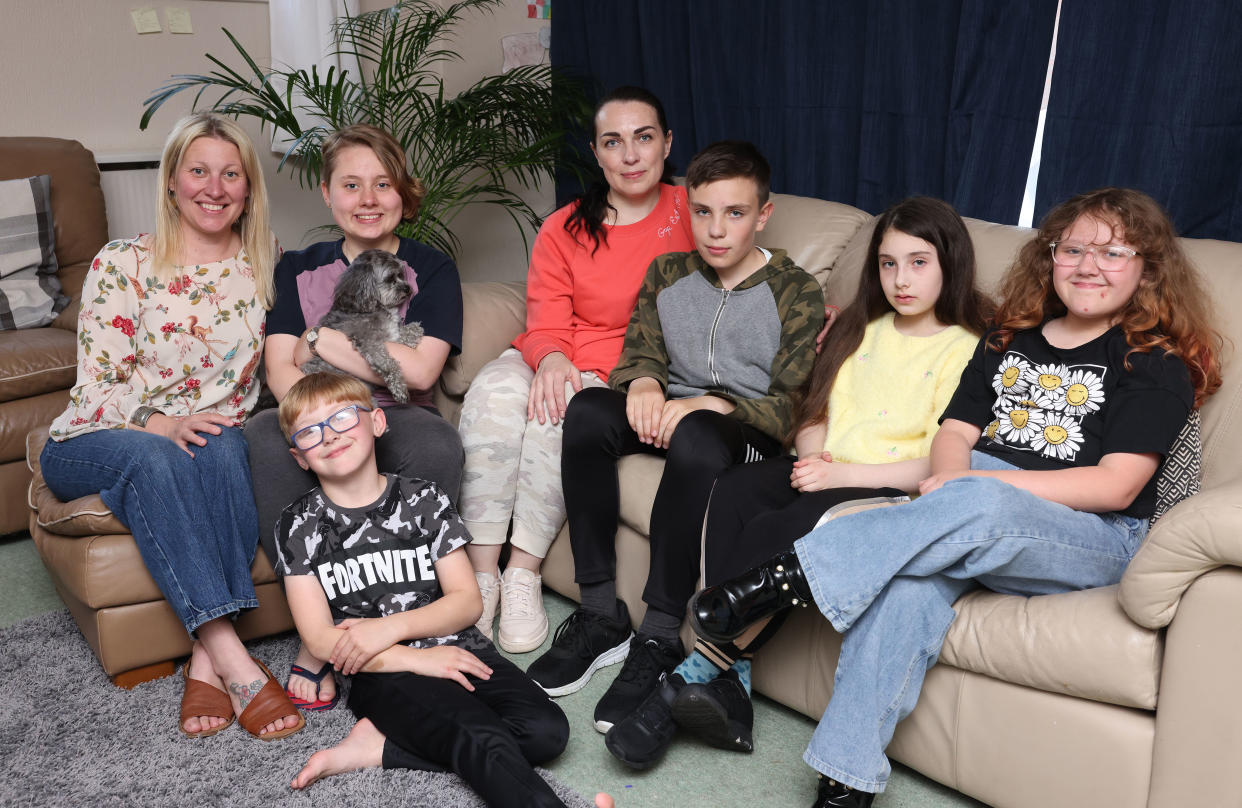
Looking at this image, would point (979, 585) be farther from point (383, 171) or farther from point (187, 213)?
point (187, 213)

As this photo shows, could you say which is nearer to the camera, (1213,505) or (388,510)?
(1213,505)

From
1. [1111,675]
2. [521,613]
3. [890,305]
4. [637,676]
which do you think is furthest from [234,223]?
[1111,675]

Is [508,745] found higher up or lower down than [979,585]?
lower down

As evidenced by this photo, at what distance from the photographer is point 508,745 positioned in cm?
158

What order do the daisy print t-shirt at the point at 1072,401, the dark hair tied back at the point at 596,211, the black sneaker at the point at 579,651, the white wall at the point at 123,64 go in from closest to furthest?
the daisy print t-shirt at the point at 1072,401 → the black sneaker at the point at 579,651 → the dark hair tied back at the point at 596,211 → the white wall at the point at 123,64

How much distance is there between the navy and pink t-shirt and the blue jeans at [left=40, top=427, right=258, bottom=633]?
0.33 metres

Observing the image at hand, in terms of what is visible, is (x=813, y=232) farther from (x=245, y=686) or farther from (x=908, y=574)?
(x=245, y=686)

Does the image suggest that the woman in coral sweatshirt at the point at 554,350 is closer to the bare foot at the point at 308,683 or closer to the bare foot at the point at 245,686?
the bare foot at the point at 308,683

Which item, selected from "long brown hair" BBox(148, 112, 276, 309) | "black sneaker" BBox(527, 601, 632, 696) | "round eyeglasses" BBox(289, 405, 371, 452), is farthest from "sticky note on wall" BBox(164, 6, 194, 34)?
"black sneaker" BBox(527, 601, 632, 696)

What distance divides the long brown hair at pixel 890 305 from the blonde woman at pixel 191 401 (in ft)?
3.74

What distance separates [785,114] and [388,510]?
1.78 meters

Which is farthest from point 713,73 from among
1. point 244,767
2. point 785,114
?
point 244,767

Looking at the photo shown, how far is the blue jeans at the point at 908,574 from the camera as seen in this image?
148 cm

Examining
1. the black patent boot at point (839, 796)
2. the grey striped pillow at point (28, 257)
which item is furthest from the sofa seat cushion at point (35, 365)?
the black patent boot at point (839, 796)
